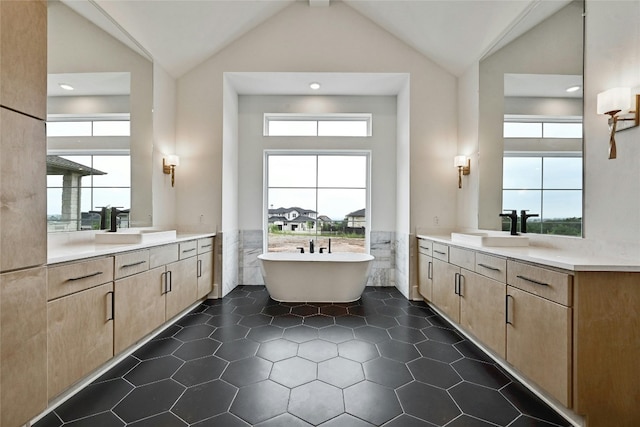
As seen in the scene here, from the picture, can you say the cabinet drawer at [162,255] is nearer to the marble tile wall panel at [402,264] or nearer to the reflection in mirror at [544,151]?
the marble tile wall panel at [402,264]

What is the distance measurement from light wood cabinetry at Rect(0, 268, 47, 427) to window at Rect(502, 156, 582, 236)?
342 cm

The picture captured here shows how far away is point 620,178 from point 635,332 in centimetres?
98

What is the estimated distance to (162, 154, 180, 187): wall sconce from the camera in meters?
3.50

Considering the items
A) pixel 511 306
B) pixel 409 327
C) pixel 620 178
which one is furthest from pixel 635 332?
pixel 409 327

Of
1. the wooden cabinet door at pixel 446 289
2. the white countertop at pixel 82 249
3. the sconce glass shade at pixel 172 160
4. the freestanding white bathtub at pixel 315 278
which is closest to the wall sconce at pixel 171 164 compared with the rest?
the sconce glass shade at pixel 172 160

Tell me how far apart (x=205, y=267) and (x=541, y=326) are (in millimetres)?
3252

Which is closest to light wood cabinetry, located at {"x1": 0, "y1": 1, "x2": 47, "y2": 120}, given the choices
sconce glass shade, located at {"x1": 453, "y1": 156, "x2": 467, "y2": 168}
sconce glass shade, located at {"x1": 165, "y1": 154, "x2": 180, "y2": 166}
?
sconce glass shade, located at {"x1": 165, "y1": 154, "x2": 180, "y2": 166}

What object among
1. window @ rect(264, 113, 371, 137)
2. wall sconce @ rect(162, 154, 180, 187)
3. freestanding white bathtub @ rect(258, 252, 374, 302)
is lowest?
freestanding white bathtub @ rect(258, 252, 374, 302)

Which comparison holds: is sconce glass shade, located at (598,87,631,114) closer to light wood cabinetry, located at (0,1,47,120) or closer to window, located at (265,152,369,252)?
window, located at (265,152,369,252)

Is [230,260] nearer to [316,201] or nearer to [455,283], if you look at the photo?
[316,201]

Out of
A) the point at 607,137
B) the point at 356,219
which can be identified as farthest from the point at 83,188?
the point at 607,137

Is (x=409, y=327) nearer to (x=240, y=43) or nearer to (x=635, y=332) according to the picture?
(x=635, y=332)

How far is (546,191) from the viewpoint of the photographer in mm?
2383

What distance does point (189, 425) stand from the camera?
148cm
